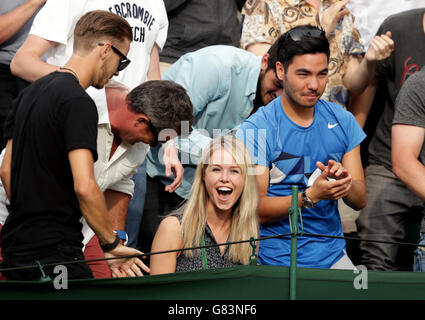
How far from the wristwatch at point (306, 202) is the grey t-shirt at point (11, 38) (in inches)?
77.8

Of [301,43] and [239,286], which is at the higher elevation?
[301,43]

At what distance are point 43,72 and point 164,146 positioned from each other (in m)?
0.79

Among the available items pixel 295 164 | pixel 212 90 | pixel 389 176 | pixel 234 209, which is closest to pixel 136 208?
pixel 212 90

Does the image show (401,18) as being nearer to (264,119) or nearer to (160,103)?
(264,119)

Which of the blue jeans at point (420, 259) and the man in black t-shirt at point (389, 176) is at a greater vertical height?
the man in black t-shirt at point (389, 176)

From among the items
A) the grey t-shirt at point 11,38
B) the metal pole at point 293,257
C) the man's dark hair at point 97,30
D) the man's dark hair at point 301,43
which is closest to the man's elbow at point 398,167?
the man's dark hair at point 301,43

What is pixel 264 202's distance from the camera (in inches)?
148

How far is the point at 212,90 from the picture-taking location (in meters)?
4.54

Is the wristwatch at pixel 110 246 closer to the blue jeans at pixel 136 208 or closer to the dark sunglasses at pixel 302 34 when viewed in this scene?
the blue jeans at pixel 136 208

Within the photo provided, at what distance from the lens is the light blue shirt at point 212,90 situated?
4516 millimetres

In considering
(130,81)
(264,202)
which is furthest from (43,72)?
(264,202)

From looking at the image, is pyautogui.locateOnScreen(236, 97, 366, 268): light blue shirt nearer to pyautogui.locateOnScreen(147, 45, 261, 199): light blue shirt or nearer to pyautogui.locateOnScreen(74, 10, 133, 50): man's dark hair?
pyautogui.locateOnScreen(147, 45, 261, 199): light blue shirt

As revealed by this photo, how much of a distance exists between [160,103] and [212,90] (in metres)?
0.69
